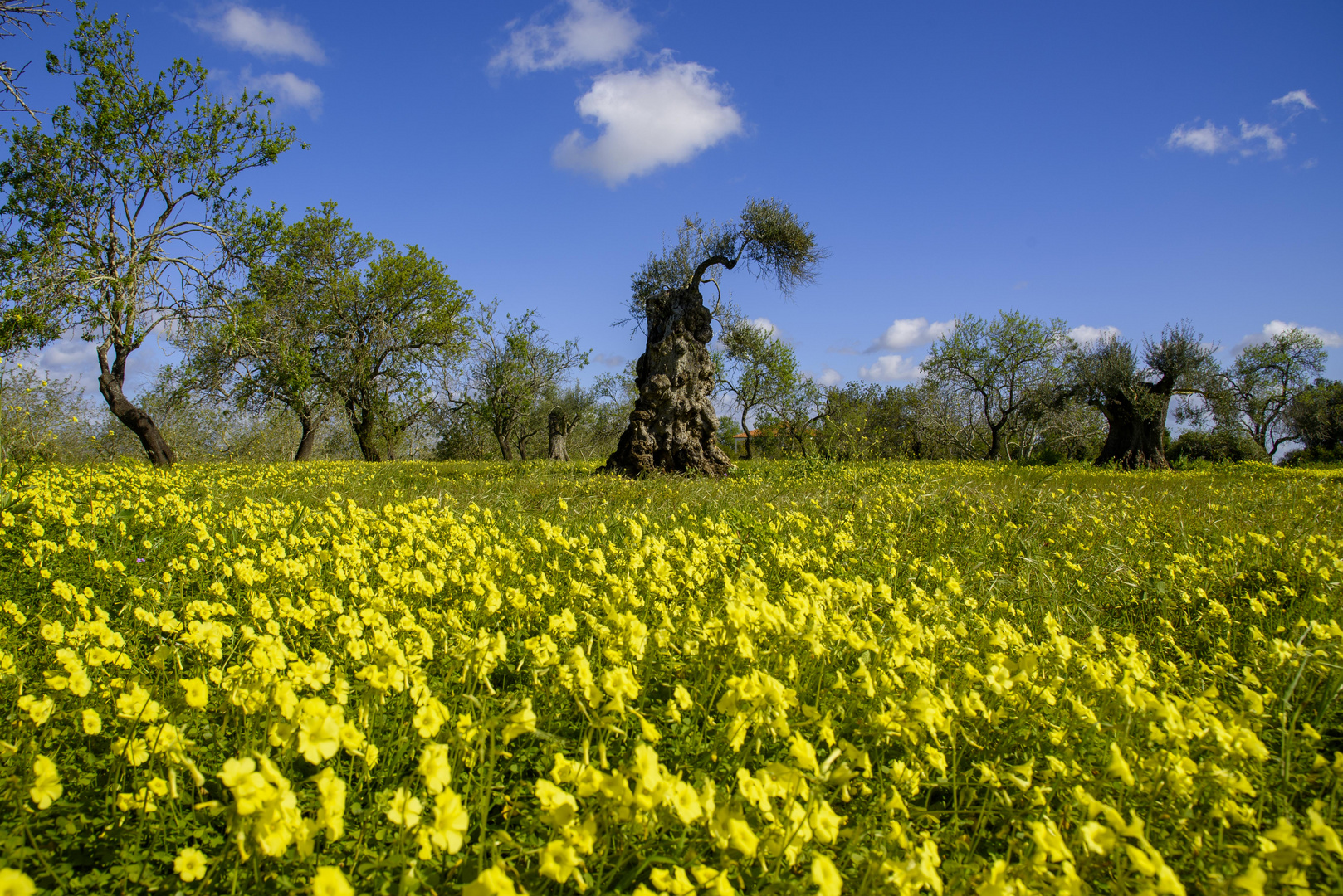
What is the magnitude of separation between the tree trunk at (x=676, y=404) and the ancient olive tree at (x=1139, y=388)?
1496 cm

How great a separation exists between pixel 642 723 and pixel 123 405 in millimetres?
15659

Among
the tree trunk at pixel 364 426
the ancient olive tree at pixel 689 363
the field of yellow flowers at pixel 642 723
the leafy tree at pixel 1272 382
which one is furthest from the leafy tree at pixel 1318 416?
the tree trunk at pixel 364 426

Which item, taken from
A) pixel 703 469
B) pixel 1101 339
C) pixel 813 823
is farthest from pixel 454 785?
pixel 1101 339

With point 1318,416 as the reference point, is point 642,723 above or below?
below

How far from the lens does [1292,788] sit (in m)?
2.07

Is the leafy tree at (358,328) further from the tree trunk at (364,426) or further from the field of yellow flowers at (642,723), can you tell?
the field of yellow flowers at (642,723)

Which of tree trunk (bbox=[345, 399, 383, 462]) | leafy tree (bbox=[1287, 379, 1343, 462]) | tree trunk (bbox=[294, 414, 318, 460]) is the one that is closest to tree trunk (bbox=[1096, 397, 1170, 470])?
leafy tree (bbox=[1287, 379, 1343, 462])

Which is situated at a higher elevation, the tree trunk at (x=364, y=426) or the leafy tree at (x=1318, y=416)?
the leafy tree at (x=1318, y=416)

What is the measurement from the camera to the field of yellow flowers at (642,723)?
136 centimetres

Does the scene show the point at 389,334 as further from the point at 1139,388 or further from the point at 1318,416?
the point at 1318,416

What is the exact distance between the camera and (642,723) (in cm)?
153

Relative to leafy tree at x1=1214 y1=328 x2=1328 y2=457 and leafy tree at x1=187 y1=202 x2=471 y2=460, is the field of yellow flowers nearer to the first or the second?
leafy tree at x1=187 y1=202 x2=471 y2=460

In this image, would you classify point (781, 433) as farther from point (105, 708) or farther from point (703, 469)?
point (105, 708)

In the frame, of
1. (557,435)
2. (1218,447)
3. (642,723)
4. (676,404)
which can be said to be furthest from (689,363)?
(1218,447)
